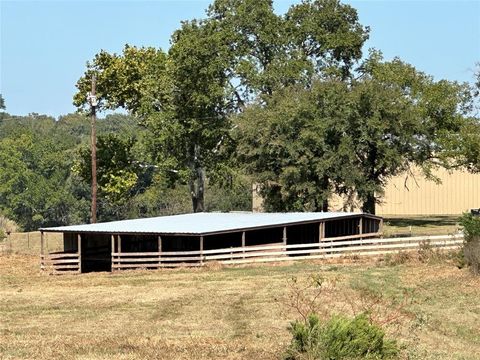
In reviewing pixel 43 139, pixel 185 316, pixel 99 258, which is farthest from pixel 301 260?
pixel 43 139

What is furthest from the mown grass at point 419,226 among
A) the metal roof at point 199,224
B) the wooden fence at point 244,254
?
the wooden fence at point 244,254

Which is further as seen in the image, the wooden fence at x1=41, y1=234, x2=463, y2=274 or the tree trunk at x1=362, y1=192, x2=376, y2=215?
the tree trunk at x1=362, y1=192, x2=376, y2=215

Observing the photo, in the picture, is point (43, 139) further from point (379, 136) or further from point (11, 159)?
point (379, 136)

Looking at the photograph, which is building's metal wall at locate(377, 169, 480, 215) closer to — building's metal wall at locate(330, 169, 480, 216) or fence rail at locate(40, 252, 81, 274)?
building's metal wall at locate(330, 169, 480, 216)

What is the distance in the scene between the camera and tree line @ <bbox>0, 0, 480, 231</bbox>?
175ft

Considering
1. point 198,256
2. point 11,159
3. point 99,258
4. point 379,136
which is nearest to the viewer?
point 198,256

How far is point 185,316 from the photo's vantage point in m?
22.4

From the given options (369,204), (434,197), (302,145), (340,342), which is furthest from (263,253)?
(434,197)

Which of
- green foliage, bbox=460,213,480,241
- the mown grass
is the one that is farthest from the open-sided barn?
green foliage, bbox=460,213,480,241

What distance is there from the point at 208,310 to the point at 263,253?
15.4 meters

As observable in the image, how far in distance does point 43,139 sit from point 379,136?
7007cm

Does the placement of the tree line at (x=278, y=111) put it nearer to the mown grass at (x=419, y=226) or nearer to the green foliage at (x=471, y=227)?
the mown grass at (x=419, y=226)

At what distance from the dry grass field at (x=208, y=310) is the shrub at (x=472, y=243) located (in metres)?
0.62

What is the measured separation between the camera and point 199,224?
1608 inches
